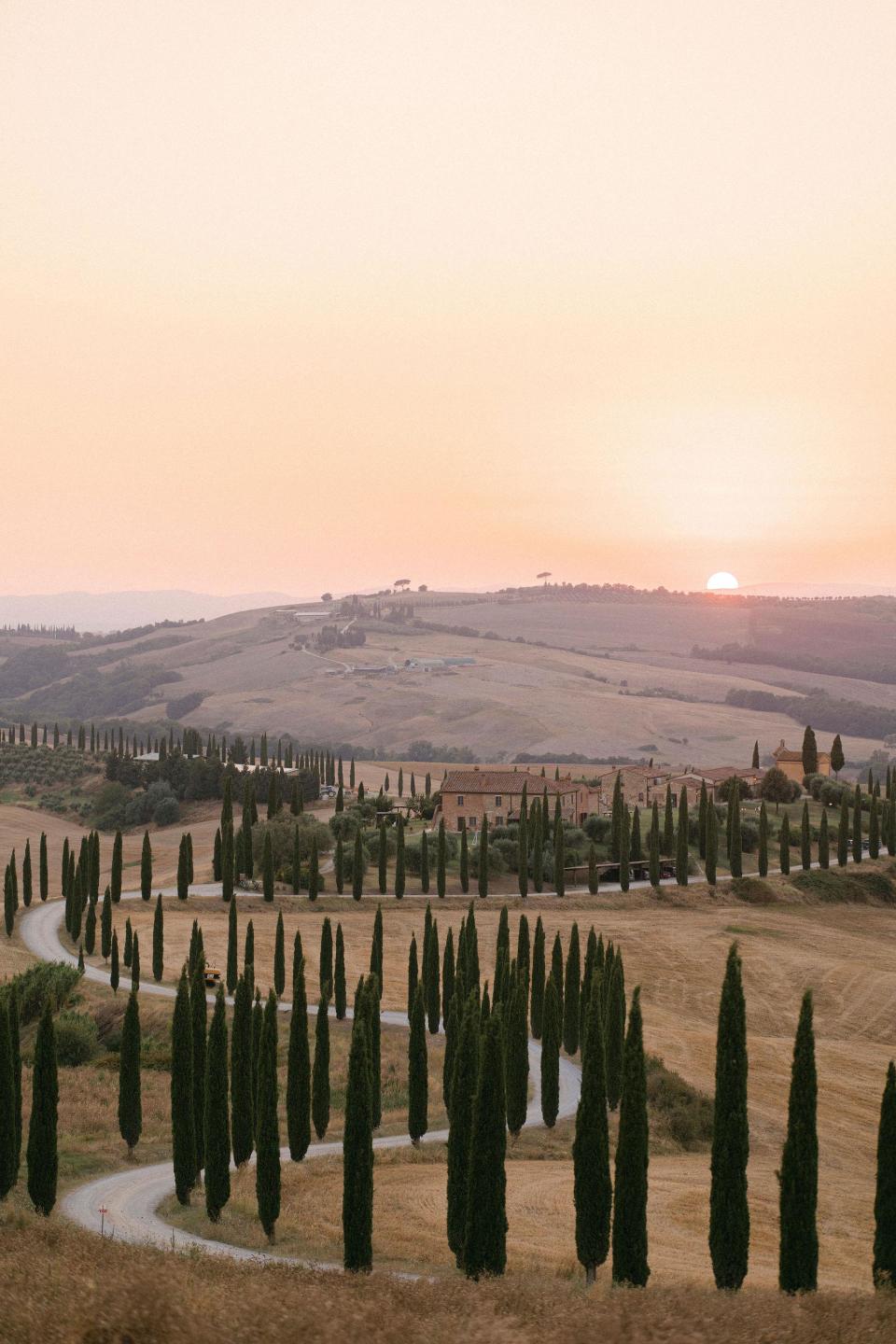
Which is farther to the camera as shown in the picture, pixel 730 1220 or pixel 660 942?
pixel 660 942

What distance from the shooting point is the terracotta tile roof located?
109 m

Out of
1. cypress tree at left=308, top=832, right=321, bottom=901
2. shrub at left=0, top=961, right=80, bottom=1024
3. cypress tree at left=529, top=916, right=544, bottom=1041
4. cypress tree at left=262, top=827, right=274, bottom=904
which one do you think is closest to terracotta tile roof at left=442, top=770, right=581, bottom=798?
cypress tree at left=308, top=832, right=321, bottom=901

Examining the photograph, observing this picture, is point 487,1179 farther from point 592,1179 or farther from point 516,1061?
point 516,1061

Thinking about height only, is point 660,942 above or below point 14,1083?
below

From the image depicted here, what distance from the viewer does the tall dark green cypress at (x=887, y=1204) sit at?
87.6 ft

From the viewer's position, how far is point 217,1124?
35000mm

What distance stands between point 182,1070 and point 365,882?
55548 millimetres

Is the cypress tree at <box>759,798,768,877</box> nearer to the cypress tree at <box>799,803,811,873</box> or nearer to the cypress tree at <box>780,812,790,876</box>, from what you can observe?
the cypress tree at <box>780,812,790,876</box>

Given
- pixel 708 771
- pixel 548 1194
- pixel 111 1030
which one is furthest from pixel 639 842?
pixel 548 1194

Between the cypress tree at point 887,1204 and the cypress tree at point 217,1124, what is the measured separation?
17.3 m

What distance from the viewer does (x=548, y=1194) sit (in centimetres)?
3634

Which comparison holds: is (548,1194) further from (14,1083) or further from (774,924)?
(774,924)

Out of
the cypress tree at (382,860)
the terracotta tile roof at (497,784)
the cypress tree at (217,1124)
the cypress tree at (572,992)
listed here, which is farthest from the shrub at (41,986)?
the terracotta tile roof at (497,784)

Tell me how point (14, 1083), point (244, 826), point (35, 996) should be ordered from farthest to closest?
point (244, 826) < point (35, 996) < point (14, 1083)
